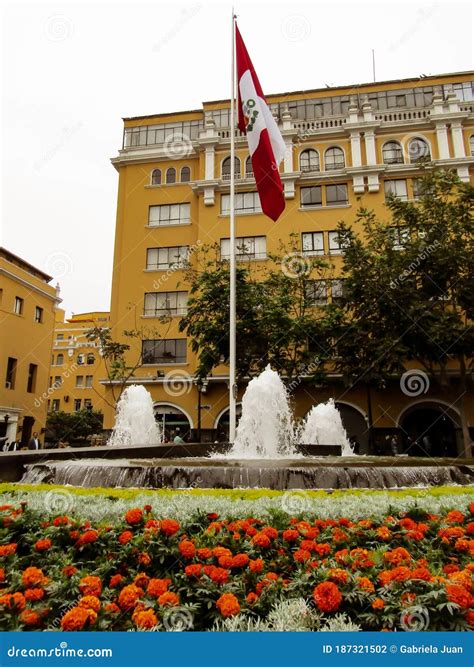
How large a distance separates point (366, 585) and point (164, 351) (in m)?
25.3

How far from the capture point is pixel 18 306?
104 ft

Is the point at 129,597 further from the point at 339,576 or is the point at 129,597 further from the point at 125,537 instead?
the point at 339,576

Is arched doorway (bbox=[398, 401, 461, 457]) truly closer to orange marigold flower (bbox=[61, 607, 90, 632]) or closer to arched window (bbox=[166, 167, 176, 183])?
arched window (bbox=[166, 167, 176, 183])

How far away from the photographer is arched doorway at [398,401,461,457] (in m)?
25.0

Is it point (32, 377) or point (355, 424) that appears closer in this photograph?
point (355, 424)

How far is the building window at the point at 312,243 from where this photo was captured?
27344 millimetres

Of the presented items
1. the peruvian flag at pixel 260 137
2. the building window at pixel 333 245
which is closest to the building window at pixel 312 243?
the building window at pixel 333 245

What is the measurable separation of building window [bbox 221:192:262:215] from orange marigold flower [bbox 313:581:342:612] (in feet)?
87.7

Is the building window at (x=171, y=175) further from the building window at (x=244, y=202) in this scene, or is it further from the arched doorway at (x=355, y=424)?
the arched doorway at (x=355, y=424)

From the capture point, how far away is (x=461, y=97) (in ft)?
95.2

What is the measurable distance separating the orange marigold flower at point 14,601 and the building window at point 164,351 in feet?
81.5

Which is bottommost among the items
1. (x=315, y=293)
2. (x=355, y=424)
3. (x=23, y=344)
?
(x=355, y=424)

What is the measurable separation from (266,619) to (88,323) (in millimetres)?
60871

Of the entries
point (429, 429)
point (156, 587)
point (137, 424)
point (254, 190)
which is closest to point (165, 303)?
point (254, 190)
